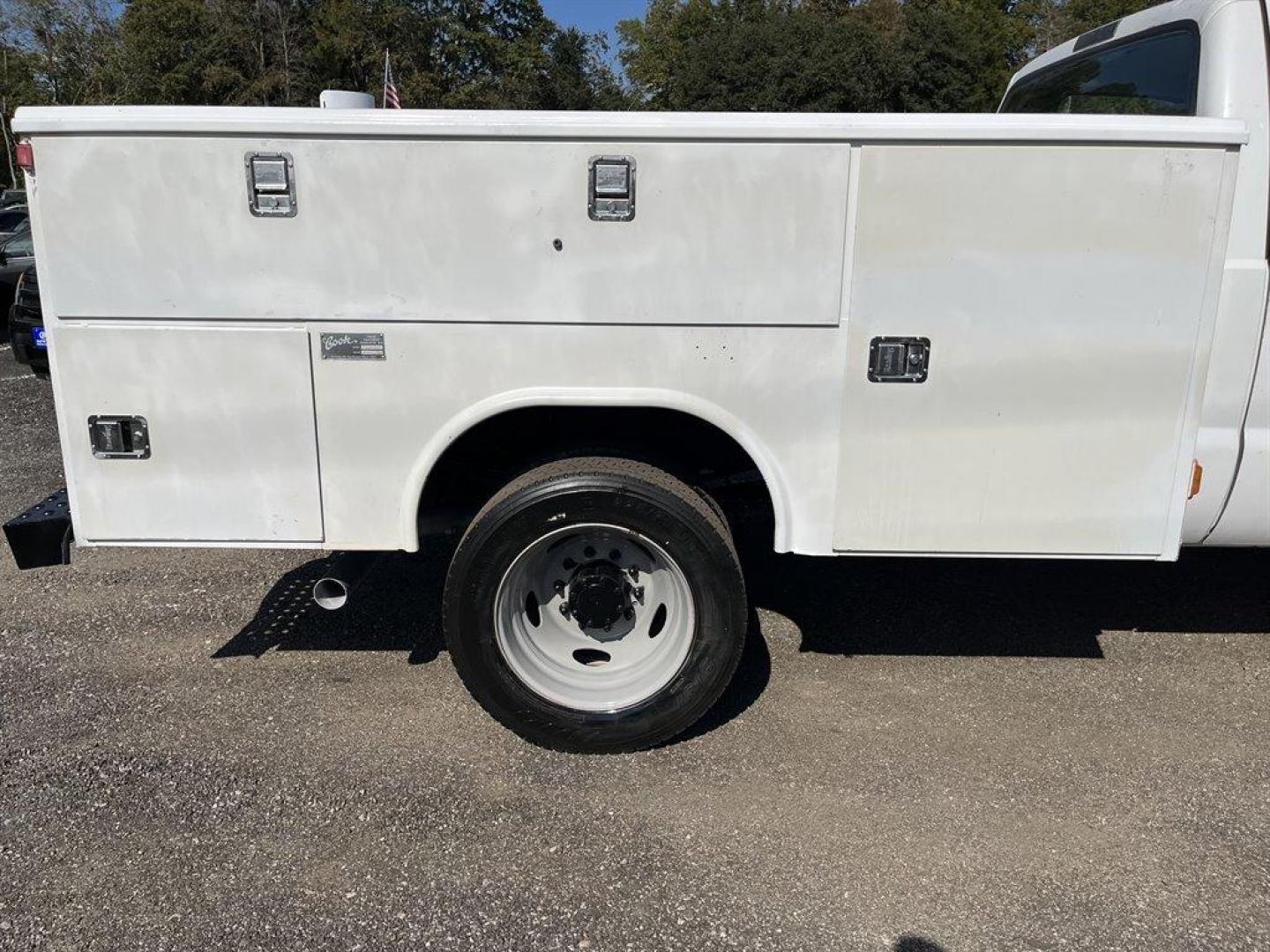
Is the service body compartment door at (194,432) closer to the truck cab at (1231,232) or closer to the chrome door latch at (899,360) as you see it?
the chrome door latch at (899,360)

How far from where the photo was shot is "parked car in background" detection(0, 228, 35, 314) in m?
11.4

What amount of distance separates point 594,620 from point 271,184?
160cm

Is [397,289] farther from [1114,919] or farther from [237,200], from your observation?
[1114,919]

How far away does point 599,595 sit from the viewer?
10.9 feet

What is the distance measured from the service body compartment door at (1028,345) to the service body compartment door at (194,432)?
163 centimetres

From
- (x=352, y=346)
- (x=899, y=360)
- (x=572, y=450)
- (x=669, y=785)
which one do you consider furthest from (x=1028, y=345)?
(x=352, y=346)

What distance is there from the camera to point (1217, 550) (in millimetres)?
5109

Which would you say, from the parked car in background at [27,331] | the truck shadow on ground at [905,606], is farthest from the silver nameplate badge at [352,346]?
the parked car in background at [27,331]

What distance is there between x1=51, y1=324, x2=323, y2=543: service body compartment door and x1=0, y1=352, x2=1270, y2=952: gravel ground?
799 millimetres

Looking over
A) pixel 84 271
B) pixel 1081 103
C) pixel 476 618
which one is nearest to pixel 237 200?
pixel 84 271

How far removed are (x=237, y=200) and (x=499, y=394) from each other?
2.92 feet

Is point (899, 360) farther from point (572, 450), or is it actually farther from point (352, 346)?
point (352, 346)

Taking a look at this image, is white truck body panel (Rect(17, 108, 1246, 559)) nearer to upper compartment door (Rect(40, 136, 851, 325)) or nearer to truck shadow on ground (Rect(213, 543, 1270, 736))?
upper compartment door (Rect(40, 136, 851, 325))

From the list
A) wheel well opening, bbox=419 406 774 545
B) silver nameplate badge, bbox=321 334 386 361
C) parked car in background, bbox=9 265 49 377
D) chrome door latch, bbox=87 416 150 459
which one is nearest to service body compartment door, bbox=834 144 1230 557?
wheel well opening, bbox=419 406 774 545
